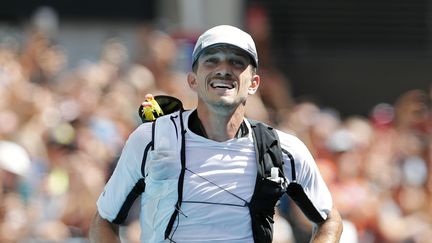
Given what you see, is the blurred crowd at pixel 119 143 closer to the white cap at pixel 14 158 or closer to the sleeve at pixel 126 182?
the white cap at pixel 14 158

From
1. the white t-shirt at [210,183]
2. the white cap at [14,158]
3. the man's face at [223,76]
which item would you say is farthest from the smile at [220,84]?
the white cap at [14,158]

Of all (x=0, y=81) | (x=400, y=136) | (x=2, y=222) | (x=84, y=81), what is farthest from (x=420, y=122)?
(x=2, y=222)

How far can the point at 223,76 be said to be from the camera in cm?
630

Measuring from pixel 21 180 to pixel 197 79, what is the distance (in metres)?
4.72

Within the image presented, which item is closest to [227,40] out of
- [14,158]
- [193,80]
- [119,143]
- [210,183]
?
[193,80]

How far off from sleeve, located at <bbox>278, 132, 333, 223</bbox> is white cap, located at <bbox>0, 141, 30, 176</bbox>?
437 cm

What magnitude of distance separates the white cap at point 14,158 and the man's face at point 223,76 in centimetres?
440

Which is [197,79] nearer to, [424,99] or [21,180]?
[21,180]

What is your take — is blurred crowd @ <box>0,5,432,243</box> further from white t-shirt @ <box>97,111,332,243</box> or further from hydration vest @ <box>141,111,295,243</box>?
hydration vest @ <box>141,111,295,243</box>

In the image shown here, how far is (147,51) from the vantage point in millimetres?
14453

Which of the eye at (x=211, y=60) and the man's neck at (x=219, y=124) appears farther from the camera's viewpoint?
the man's neck at (x=219, y=124)

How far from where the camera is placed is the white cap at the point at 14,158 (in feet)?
34.6

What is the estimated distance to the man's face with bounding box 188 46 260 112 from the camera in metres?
A: 6.30

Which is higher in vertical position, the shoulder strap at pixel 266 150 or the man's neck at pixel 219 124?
the man's neck at pixel 219 124
